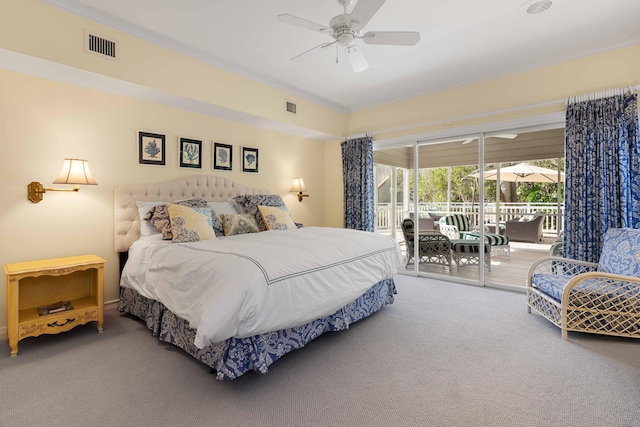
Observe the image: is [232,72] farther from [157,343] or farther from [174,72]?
[157,343]

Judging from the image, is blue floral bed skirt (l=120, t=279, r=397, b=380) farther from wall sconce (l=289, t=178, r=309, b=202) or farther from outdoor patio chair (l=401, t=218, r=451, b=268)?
wall sconce (l=289, t=178, r=309, b=202)

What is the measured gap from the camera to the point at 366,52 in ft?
11.3

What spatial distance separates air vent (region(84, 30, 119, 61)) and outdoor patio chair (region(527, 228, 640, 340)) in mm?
4515

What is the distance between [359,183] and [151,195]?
3.16m

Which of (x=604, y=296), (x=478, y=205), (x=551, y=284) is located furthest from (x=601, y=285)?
(x=478, y=205)

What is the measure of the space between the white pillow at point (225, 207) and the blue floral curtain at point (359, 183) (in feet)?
7.19

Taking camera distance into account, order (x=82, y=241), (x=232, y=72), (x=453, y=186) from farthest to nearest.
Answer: (x=453, y=186), (x=232, y=72), (x=82, y=241)

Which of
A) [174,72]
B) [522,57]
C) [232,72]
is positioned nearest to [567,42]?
[522,57]

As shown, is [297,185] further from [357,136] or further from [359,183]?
[357,136]

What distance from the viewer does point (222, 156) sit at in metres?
4.22

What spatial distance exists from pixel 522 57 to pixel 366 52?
1834mm

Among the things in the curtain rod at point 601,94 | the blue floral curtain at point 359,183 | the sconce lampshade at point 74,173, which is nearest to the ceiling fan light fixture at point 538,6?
the curtain rod at point 601,94

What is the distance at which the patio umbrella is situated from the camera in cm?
408

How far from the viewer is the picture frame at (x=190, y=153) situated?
3.81 meters
